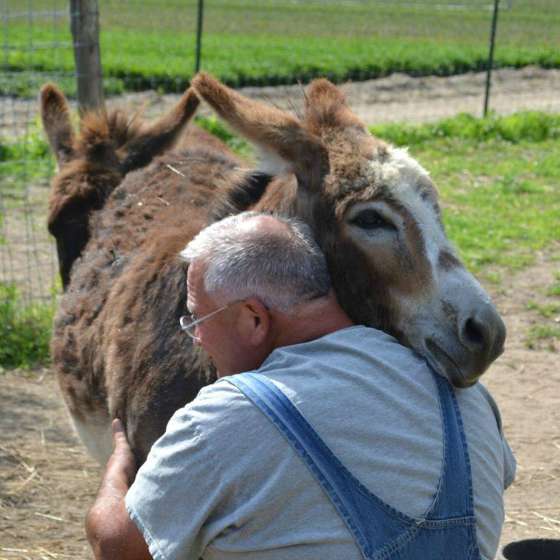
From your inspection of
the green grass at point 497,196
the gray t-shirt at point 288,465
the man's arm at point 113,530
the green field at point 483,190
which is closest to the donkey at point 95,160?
the green field at point 483,190

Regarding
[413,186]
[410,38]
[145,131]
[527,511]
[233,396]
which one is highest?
[413,186]

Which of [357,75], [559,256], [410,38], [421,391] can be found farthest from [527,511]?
[410,38]

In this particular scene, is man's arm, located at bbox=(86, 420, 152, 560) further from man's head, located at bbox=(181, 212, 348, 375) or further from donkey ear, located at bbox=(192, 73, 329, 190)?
donkey ear, located at bbox=(192, 73, 329, 190)

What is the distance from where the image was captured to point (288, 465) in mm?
2467

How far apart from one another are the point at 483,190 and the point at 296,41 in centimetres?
1125

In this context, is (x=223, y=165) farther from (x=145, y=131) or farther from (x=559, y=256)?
(x=559, y=256)

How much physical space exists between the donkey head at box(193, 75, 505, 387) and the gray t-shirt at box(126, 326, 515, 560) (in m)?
0.39

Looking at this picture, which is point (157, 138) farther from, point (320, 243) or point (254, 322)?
point (254, 322)

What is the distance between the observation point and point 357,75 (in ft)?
58.0

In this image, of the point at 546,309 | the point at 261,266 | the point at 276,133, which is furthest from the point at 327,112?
the point at 546,309

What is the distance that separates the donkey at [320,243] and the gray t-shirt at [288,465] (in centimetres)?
39

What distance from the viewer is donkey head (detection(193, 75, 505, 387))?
302 cm

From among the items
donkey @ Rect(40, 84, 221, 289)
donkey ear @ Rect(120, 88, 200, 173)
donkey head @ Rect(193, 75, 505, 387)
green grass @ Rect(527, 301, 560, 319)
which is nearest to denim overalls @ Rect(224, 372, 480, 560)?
donkey head @ Rect(193, 75, 505, 387)

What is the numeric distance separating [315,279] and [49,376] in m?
4.21
